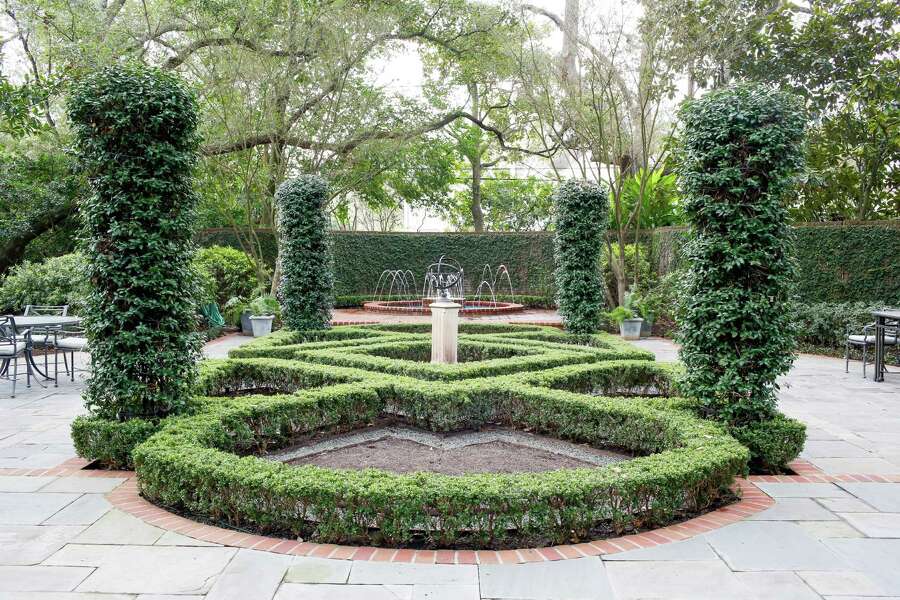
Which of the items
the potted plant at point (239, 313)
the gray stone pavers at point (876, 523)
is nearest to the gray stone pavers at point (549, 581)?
the gray stone pavers at point (876, 523)

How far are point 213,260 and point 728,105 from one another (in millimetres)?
12684

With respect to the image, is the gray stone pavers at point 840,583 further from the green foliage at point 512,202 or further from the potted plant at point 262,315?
the green foliage at point 512,202

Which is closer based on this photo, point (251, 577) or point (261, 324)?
point (251, 577)

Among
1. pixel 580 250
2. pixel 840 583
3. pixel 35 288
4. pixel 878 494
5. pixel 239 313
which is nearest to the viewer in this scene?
pixel 840 583

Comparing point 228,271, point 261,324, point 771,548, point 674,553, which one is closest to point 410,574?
point 674,553

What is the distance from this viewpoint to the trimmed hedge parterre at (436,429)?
11.3 ft

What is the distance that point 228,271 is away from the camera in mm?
15078

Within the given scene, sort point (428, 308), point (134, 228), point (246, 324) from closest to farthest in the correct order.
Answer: point (134, 228)
point (246, 324)
point (428, 308)

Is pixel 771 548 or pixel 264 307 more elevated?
pixel 264 307

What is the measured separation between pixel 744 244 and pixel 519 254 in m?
14.7

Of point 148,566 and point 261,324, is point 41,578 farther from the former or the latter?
point 261,324

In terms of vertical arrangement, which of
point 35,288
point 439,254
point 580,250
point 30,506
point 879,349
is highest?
point 439,254

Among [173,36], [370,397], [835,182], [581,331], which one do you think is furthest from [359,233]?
[370,397]

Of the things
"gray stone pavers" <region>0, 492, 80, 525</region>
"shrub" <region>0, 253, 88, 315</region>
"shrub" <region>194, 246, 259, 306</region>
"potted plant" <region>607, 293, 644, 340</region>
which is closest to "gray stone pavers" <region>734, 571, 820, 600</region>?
"gray stone pavers" <region>0, 492, 80, 525</region>
